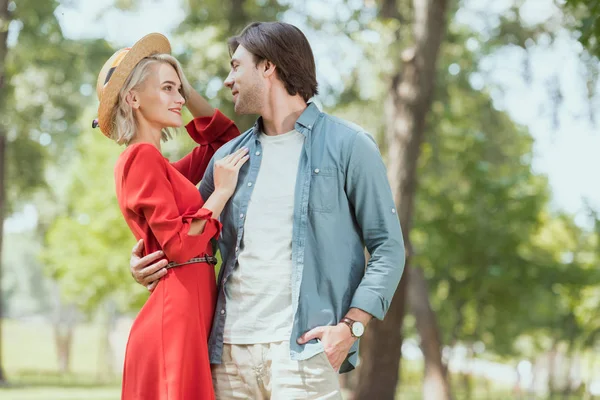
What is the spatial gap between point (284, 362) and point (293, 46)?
131 cm

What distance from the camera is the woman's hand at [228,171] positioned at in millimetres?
3753

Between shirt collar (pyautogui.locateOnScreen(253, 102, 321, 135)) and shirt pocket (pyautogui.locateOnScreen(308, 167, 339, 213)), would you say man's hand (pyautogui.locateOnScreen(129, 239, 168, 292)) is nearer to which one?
shirt pocket (pyautogui.locateOnScreen(308, 167, 339, 213))

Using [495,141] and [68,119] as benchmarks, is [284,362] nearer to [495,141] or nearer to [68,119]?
[495,141]

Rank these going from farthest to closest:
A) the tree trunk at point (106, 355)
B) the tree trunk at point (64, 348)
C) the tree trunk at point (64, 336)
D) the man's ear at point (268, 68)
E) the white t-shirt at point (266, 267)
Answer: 1. the tree trunk at point (64, 336)
2. the tree trunk at point (64, 348)
3. the tree trunk at point (106, 355)
4. the man's ear at point (268, 68)
5. the white t-shirt at point (266, 267)

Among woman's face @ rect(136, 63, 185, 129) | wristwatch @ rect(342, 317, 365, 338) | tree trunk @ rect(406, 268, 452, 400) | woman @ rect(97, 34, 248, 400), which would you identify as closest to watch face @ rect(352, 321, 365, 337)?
wristwatch @ rect(342, 317, 365, 338)

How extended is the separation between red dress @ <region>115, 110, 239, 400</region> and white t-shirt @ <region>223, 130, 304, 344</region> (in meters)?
0.14

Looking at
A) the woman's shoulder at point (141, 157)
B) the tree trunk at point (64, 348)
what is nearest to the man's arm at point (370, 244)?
the woman's shoulder at point (141, 157)

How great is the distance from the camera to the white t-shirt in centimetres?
355

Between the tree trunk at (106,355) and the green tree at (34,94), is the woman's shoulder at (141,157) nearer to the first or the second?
the green tree at (34,94)

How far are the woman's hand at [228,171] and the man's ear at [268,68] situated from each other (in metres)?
0.35

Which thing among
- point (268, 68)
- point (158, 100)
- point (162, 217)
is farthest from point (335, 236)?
Answer: point (158, 100)

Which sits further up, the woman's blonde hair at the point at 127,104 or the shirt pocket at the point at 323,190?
the woman's blonde hair at the point at 127,104

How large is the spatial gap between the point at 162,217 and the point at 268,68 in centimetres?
82

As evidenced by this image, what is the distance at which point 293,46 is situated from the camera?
12.5 feet
